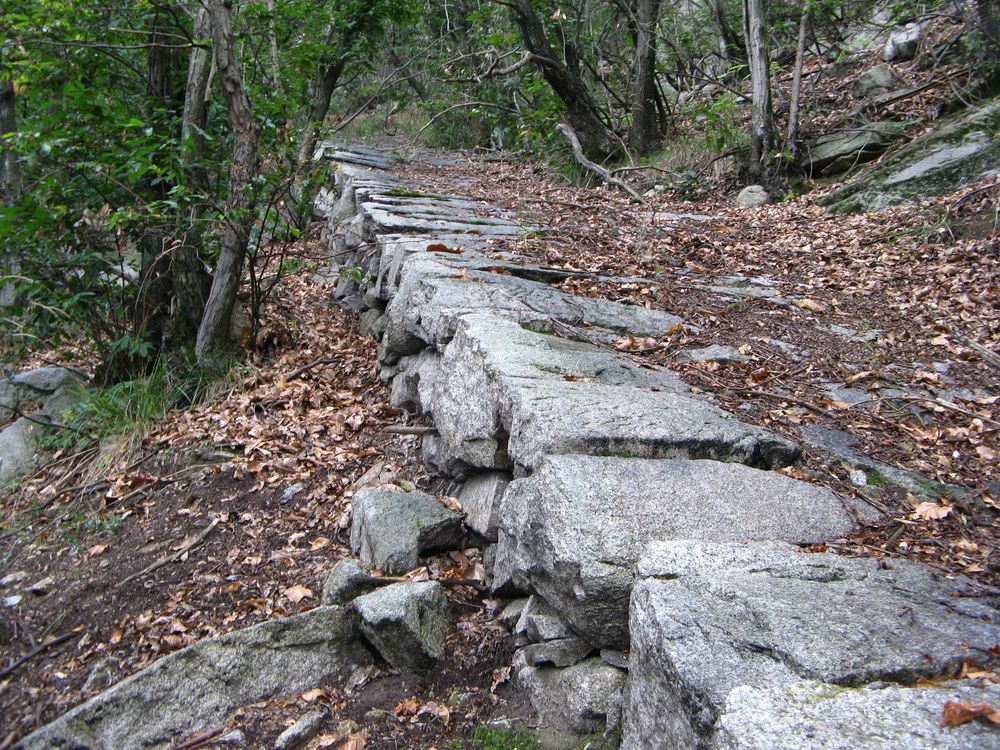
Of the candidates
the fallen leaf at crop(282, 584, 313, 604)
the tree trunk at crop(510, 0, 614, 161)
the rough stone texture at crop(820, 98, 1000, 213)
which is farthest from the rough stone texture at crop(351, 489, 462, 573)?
the tree trunk at crop(510, 0, 614, 161)

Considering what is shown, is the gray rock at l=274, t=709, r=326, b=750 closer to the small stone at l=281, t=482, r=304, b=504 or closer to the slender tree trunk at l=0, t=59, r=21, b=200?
the small stone at l=281, t=482, r=304, b=504

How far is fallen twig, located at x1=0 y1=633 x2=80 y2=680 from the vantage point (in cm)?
349

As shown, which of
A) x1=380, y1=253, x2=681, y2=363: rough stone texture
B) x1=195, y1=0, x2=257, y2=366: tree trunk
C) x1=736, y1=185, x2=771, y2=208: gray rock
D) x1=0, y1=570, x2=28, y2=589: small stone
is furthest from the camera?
x1=736, y1=185, x2=771, y2=208: gray rock

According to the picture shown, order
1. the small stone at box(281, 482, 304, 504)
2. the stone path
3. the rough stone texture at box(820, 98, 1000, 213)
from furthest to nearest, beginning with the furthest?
the rough stone texture at box(820, 98, 1000, 213) → the small stone at box(281, 482, 304, 504) → the stone path

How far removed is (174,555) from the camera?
4.17 meters

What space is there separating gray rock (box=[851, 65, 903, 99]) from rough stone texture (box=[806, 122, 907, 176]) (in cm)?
127

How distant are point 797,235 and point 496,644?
608 centimetres

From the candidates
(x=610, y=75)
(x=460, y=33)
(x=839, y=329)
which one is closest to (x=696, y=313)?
(x=839, y=329)

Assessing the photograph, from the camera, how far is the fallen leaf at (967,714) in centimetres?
167

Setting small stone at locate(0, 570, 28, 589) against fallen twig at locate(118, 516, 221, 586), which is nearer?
fallen twig at locate(118, 516, 221, 586)

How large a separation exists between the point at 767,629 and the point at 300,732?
5.82ft

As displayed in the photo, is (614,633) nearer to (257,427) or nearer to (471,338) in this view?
(471,338)

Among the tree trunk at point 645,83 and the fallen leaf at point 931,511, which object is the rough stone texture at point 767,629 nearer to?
the fallen leaf at point 931,511

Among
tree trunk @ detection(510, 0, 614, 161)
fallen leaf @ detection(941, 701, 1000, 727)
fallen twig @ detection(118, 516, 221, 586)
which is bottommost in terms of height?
fallen twig @ detection(118, 516, 221, 586)
